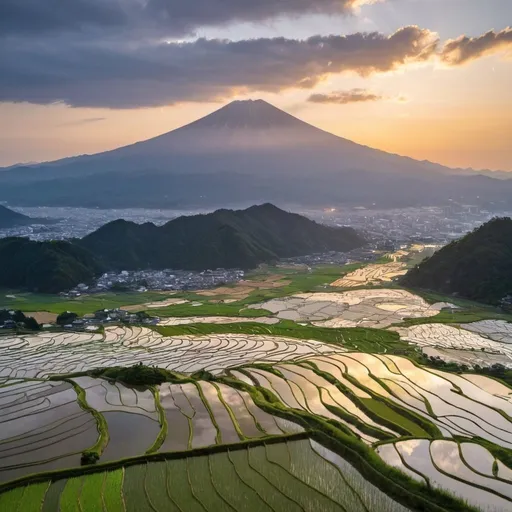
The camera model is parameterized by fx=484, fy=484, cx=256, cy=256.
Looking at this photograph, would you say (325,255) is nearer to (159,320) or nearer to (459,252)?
(459,252)

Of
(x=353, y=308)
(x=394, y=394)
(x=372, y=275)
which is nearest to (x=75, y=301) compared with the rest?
(x=353, y=308)

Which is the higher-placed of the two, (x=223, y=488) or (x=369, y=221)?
(x=223, y=488)

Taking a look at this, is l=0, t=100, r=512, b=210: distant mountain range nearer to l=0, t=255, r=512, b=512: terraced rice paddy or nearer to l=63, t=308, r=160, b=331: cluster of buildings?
l=63, t=308, r=160, b=331: cluster of buildings

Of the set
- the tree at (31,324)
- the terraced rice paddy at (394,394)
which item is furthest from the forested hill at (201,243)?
the terraced rice paddy at (394,394)

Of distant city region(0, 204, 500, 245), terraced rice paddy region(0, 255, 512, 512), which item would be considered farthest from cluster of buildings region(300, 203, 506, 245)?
terraced rice paddy region(0, 255, 512, 512)

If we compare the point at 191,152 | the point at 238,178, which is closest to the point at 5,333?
the point at 238,178

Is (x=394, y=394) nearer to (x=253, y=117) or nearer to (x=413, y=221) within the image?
(x=413, y=221)
